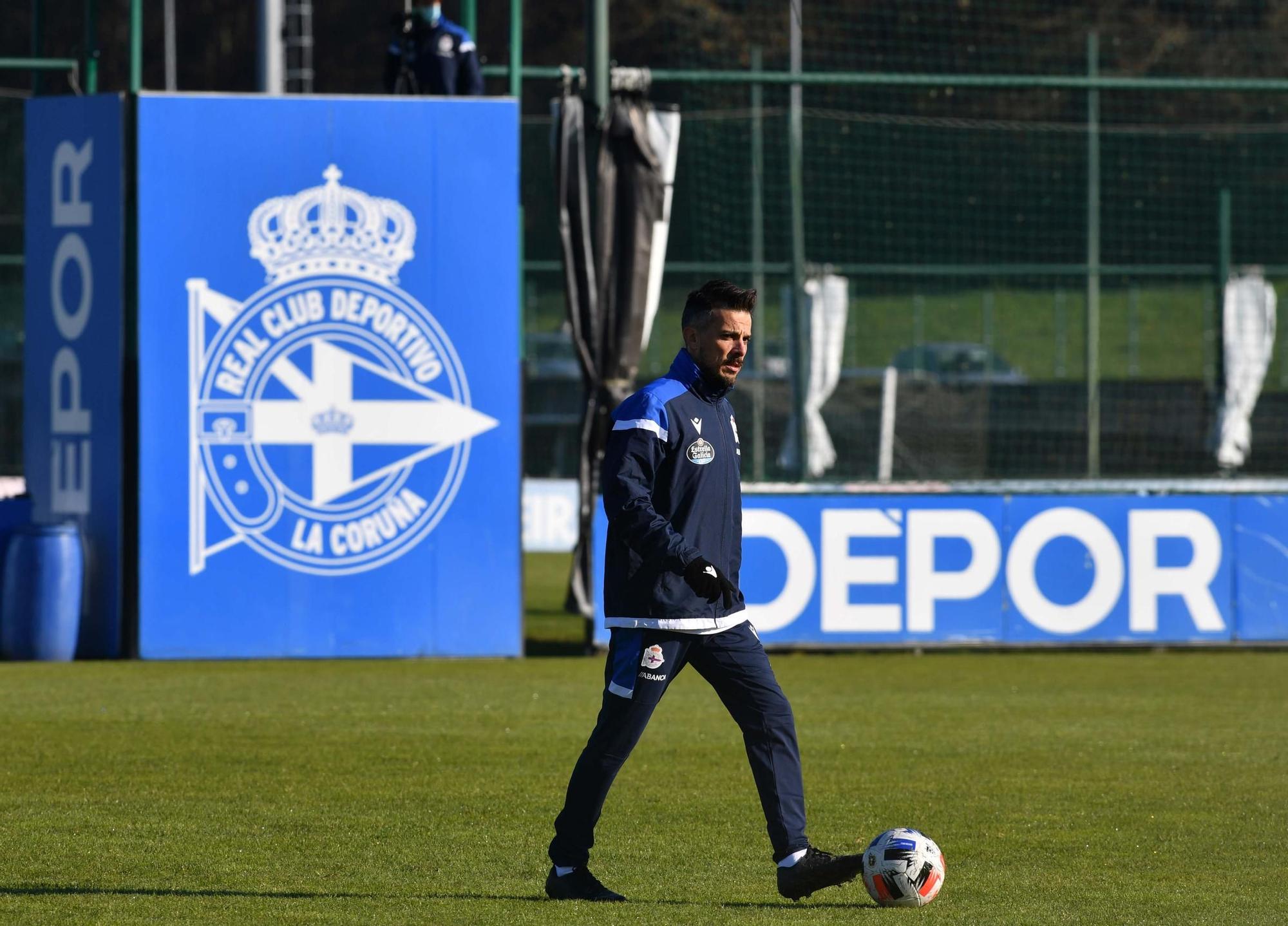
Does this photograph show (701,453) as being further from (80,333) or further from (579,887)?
(80,333)

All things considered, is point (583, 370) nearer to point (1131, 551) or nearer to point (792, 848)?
point (1131, 551)

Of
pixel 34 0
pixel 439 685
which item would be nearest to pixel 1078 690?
pixel 439 685

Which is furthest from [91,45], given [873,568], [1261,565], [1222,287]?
[1222,287]

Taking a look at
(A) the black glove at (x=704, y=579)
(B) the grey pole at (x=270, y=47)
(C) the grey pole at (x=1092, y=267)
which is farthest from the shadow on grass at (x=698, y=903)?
(C) the grey pole at (x=1092, y=267)

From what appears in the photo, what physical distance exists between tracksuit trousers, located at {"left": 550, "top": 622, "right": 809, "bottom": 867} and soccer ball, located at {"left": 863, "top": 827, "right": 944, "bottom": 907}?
0.24 meters

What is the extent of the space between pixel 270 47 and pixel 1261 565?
8.15 meters

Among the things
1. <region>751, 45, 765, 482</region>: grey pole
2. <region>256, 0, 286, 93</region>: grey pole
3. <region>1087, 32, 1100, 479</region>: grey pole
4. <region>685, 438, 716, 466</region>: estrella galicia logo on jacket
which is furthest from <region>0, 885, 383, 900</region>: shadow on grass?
<region>1087, 32, 1100, 479</region>: grey pole

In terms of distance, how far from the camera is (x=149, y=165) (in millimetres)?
13438

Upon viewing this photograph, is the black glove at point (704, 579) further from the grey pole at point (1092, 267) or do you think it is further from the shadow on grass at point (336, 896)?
the grey pole at point (1092, 267)

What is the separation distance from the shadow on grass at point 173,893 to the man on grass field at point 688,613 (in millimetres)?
730

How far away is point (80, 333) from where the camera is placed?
13672 mm

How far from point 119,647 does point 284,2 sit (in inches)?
198

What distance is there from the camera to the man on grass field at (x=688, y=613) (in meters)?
6.34

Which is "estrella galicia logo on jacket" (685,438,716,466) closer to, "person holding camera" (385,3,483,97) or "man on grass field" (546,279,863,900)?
"man on grass field" (546,279,863,900)
